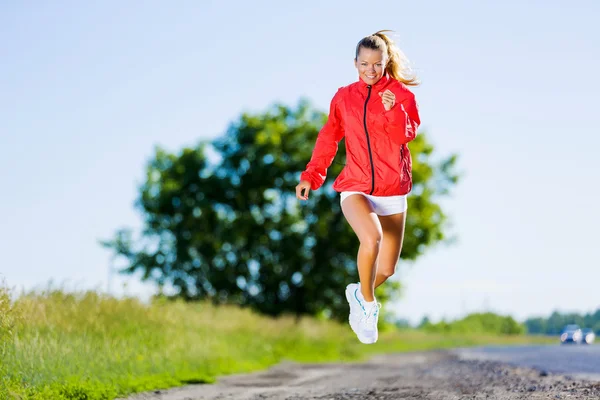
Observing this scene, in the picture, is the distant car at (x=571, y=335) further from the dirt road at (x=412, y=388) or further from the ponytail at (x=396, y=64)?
the ponytail at (x=396, y=64)

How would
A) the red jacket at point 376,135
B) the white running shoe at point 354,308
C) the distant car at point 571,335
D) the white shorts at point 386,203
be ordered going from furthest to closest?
the distant car at point 571,335, the white running shoe at point 354,308, the white shorts at point 386,203, the red jacket at point 376,135

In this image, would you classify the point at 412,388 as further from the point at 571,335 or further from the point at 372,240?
the point at 571,335

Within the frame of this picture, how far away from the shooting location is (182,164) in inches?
1551

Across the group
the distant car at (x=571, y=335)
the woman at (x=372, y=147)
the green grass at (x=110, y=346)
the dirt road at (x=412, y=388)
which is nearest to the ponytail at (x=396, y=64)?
the woman at (x=372, y=147)

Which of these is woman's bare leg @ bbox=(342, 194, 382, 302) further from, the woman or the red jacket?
the red jacket

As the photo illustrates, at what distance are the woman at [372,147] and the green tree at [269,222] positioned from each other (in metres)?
26.5

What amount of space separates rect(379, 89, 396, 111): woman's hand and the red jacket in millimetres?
90

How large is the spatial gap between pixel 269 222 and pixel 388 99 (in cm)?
2966

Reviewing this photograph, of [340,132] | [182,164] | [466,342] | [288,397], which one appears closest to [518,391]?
[288,397]

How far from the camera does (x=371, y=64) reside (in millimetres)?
6996

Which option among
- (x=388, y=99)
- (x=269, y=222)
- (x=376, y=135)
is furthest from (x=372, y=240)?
(x=269, y=222)

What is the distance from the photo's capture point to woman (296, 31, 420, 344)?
23.2ft

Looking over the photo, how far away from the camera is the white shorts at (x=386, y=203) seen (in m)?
7.33

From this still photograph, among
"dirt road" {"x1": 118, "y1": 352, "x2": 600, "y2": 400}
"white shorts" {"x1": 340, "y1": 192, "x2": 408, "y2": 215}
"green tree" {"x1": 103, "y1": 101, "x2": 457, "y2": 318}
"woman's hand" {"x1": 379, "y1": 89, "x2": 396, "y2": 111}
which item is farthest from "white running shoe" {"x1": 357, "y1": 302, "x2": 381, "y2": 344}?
"green tree" {"x1": 103, "y1": 101, "x2": 457, "y2": 318}
